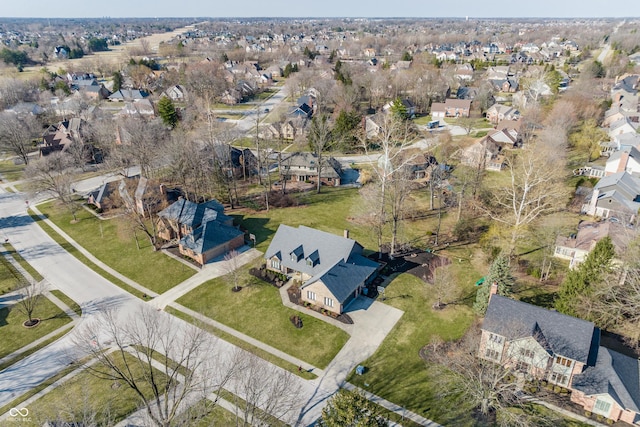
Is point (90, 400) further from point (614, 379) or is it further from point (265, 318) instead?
point (614, 379)

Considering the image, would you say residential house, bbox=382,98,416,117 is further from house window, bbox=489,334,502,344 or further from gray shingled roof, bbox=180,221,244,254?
house window, bbox=489,334,502,344

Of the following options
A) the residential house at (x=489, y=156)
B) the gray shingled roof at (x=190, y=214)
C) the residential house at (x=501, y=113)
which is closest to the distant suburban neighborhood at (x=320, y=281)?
the gray shingled roof at (x=190, y=214)

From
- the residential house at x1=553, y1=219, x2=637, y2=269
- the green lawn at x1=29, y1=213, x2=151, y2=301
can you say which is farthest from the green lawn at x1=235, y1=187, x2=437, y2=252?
the residential house at x1=553, y1=219, x2=637, y2=269

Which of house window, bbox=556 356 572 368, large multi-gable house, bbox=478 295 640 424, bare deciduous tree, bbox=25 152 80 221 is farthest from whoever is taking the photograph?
bare deciduous tree, bbox=25 152 80 221

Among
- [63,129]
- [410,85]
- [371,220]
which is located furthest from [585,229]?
[63,129]

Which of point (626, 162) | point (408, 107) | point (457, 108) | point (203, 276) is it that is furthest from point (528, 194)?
point (408, 107)

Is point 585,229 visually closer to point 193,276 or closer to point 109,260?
point 193,276
